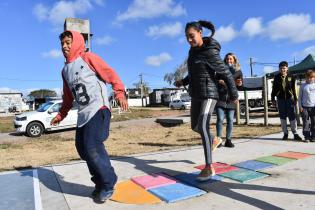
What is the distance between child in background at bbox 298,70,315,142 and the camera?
726 centimetres

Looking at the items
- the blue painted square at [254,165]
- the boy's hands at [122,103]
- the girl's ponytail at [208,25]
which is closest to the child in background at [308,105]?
the blue painted square at [254,165]

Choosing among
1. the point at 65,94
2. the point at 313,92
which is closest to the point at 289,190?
the point at 65,94

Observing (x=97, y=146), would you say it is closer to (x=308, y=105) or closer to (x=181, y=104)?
(x=308, y=105)

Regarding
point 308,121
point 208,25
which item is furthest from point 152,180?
point 308,121

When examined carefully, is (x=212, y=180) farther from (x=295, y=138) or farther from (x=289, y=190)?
(x=295, y=138)

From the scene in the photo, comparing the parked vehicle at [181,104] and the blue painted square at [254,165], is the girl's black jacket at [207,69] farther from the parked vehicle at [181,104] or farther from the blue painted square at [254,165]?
the parked vehicle at [181,104]

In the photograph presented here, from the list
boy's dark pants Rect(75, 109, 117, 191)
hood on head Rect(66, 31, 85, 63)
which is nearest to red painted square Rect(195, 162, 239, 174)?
boy's dark pants Rect(75, 109, 117, 191)

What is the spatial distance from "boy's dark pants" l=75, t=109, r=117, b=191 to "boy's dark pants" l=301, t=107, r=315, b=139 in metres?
4.80

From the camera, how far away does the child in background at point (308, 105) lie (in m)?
7.26

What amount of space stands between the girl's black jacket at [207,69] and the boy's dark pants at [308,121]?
11.3ft

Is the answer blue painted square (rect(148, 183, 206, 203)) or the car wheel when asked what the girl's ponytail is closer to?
blue painted square (rect(148, 183, 206, 203))

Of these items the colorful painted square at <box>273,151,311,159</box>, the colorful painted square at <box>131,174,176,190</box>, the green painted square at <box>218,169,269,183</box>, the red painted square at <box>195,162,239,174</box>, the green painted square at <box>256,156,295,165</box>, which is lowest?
the colorful painted square at <box>131,174,176,190</box>

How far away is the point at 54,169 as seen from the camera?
5.55m

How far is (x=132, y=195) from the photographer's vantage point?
156 inches
